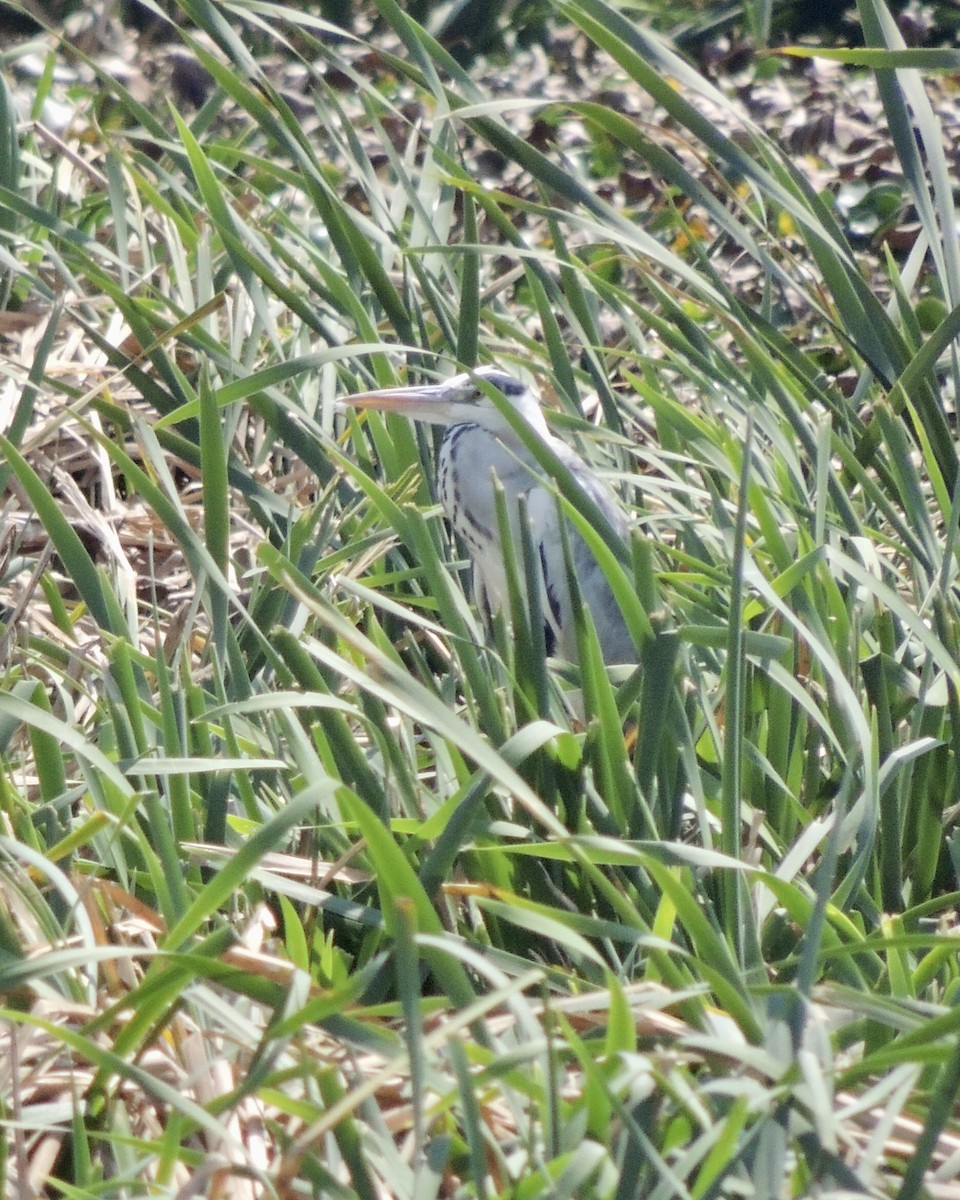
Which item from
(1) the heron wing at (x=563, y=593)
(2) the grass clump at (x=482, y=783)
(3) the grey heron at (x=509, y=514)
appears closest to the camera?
(2) the grass clump at (x=482, y=783)

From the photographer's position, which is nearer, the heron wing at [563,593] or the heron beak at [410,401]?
the heron beak at [410,401]

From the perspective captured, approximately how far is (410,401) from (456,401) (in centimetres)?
17

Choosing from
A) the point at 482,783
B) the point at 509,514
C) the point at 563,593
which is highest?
the point at 482,783

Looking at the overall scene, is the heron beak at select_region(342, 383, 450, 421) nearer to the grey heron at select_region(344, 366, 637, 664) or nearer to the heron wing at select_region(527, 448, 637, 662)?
the grey heron at select_region(344, 366, 637, 664)

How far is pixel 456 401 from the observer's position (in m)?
2.38

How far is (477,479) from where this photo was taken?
2.64 metres

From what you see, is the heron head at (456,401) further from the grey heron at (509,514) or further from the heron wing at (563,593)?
the heron wing at (563,593)

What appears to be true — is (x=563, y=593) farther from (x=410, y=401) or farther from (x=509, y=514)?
(x=410, y=401)

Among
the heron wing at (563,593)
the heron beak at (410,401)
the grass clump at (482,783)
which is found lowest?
the heron wing at (563,593)

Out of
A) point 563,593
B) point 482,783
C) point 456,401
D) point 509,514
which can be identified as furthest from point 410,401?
point 482,783

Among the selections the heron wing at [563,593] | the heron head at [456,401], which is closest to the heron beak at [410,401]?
the heron head at [456,401]

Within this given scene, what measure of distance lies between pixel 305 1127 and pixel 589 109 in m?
1.05

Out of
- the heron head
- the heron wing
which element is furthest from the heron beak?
the heron wing

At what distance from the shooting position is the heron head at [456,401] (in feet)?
7.14
